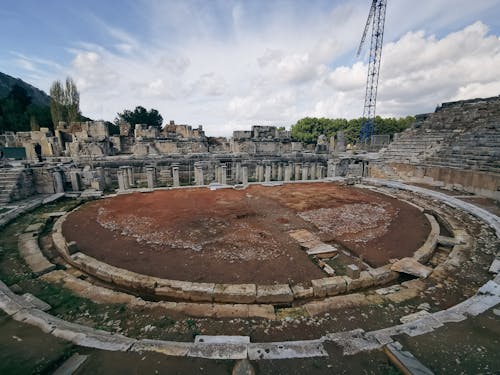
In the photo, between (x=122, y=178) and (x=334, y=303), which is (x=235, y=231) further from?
(x=122, y=178)

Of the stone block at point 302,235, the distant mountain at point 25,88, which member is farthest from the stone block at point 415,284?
the distant mountain at point 25,88

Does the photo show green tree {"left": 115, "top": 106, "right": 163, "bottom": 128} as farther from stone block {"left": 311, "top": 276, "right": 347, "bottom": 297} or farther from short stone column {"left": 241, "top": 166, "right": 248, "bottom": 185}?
stone block {"left": 311, "top": 276, "right": 347, "bottom": 297}

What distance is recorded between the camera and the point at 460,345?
3508mm

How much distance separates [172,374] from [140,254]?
4544 mm

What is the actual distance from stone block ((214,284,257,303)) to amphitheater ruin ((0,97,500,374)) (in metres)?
0.02

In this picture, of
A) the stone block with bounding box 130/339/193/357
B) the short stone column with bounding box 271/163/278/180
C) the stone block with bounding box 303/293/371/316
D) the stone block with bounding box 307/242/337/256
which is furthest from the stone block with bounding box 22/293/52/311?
the short stone column with bounding box 271/163/278/180

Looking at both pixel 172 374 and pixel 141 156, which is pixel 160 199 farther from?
pixel 172 374

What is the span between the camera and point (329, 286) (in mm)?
5344

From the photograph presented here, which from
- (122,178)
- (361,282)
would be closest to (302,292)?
(361,282)

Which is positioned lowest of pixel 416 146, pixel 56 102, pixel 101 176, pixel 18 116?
pixel 101 176

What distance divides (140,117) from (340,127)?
4372 centimetres

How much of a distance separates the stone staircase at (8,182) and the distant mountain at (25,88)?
259 feet

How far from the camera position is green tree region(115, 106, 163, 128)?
47.5 meters

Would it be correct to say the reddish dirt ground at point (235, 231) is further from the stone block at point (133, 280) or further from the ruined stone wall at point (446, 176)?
the ruined stone wall at point (446, 176)
